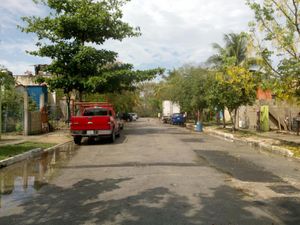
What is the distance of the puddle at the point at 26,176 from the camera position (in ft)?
28.0

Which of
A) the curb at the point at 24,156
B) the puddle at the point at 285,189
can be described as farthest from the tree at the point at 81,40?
the puddle at the point at 285,189

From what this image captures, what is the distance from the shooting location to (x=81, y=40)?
2770 centimetres

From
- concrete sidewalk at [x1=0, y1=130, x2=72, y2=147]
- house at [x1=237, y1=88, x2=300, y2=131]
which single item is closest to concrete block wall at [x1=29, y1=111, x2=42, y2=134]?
concrete sidewalk at [x1=0, y1=130, x2=72, y2=147]

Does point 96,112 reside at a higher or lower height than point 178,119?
higher

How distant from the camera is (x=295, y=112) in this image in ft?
104

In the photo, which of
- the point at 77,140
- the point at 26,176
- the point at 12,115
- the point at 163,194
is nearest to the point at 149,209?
the point at 163,194

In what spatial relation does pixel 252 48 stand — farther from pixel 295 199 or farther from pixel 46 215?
pixel 46 215

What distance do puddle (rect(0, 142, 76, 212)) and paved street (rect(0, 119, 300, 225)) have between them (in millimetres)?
145

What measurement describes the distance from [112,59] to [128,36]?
188 centimetres

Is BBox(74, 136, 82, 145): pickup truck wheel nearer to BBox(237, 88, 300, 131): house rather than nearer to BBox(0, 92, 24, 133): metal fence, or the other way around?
BBox(0, 92, 24, 133): metal fence

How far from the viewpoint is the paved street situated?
6738 millimetres

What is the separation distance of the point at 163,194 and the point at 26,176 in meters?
4.49

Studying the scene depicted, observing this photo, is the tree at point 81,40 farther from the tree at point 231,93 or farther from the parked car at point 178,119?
the parked car at point 178,119

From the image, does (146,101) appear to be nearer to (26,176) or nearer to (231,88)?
(231,88)
